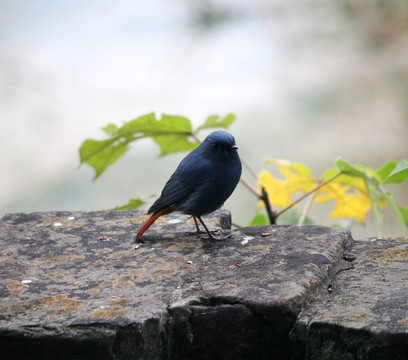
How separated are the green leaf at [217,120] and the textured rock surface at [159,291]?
0.67 metres

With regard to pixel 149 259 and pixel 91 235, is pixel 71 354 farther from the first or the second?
pixel 91 235

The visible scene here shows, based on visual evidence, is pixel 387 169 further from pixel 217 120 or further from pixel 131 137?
pixel 131 137

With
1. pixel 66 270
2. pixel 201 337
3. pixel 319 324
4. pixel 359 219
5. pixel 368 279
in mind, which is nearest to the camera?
pixel 319 324

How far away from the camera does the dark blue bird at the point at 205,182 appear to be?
269cm

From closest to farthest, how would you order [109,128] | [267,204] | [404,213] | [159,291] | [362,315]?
1. [362,315]
2. [159,291]
3. [404,213]
4. [267,204]
5. [109,128]

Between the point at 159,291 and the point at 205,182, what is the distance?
2.40 feet

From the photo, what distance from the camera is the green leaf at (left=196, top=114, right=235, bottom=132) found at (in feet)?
10.5

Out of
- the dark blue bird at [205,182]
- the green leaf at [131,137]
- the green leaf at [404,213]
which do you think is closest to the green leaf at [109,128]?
the green leaf at [131,137]

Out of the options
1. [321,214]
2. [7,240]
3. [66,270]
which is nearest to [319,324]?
[66,270]

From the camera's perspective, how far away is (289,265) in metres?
2.22

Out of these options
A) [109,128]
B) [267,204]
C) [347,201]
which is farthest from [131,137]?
[347,201]

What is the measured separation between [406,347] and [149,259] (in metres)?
1.05

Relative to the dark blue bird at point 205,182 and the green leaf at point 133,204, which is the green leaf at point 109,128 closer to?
the green leaf at point 133,204

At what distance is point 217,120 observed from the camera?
A: 323 cm
